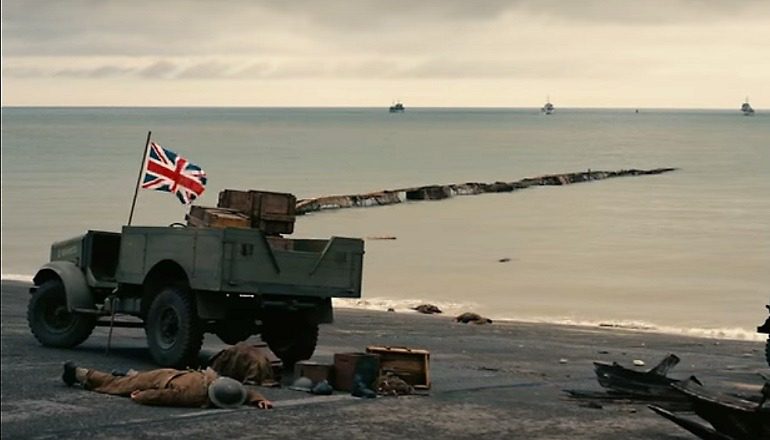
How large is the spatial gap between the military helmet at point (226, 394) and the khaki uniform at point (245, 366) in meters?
1.63

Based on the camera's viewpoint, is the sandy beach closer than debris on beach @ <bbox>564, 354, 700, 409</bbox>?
Yes

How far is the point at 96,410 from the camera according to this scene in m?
15.6

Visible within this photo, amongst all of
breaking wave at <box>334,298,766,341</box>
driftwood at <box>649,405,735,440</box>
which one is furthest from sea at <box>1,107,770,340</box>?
driftwood at <box>649,405,735,440</box>

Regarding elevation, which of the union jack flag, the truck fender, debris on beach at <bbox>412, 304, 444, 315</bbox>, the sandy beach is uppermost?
the union jack flag

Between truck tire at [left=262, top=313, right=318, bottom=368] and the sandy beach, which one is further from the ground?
truck tire at [left=262, top=313, right=318, bottom=368]

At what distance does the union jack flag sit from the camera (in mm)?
21906

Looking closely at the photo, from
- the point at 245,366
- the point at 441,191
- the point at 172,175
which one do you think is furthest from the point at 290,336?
the point at 441,191

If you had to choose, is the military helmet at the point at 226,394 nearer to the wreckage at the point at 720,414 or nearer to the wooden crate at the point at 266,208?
the wooden crate at the point at 266,208

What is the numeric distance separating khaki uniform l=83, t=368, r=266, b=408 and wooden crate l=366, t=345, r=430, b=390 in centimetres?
221

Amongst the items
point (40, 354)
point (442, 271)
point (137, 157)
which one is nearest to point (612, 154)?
point (137, 157)

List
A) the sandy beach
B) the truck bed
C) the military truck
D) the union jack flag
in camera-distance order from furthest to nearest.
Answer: the union jack flag → the military truck → the truck bed → the sandy beach

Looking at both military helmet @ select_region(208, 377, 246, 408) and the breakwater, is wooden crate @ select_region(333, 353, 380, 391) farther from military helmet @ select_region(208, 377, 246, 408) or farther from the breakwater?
the breakwater

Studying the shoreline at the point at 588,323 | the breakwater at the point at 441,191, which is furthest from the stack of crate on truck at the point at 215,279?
the breakwater at the point at 441,191

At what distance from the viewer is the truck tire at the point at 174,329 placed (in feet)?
60.7
